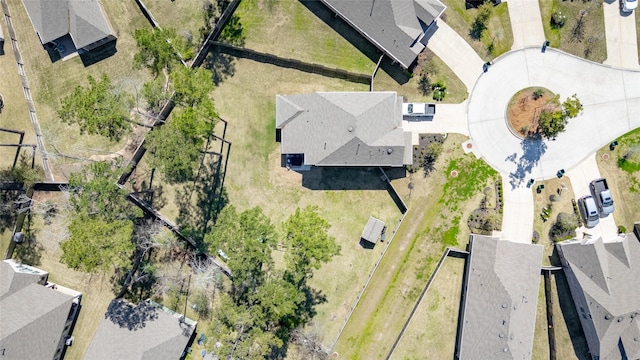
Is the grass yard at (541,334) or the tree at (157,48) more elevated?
the tree at (157,48)

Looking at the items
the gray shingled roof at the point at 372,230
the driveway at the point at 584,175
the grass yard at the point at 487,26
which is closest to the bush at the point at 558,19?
the grass yard at the point at 487,26

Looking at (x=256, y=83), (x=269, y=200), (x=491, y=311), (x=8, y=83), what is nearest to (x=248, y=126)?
(x=256, y=83)

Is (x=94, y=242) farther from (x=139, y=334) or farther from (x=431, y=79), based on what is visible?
(x=431, y=79)

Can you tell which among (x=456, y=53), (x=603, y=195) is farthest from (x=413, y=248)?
(x=456, y=53)

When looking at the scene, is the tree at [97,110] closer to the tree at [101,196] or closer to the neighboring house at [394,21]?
the tree at [101,196]

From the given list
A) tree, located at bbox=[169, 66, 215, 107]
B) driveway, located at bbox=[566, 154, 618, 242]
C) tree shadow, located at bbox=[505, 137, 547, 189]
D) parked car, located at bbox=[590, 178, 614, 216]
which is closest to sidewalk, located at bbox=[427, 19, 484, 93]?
tree shadow, located at bbox=[505, 137, 547, 189]

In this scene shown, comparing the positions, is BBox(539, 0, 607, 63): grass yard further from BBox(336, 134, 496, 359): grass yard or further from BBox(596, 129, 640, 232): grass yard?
BBox(336, 134, 496, 359): grass yard
